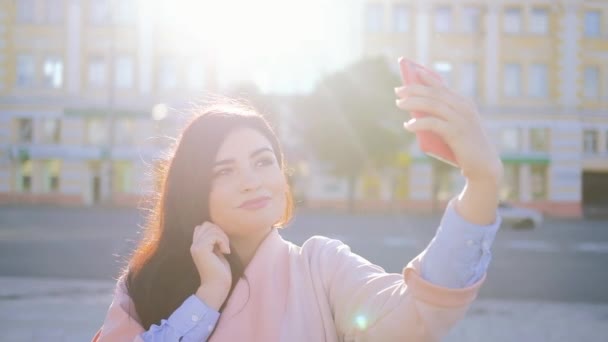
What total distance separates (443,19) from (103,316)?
31.4 metres

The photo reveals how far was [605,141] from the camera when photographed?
110 ft

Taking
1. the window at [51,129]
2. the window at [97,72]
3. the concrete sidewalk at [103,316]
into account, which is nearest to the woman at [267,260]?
the concrete sidewalk at [103,316]

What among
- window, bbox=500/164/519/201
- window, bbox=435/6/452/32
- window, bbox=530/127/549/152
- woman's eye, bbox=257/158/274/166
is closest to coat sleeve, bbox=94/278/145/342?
woman's eye, bbox=257/158/274/166

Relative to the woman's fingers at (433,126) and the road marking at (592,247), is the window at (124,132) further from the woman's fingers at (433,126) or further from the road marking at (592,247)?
the woman's fingers at (433,126)

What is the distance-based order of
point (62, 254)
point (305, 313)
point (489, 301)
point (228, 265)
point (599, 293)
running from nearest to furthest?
point (305, 313) → point (228, 265) → point (489, 301) → point (599, 293) → point (62, 254)

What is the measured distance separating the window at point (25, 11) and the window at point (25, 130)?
5.63m

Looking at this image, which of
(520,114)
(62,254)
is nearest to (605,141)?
(520,114)

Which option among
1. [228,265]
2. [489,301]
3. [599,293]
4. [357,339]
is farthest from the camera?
[599,293]

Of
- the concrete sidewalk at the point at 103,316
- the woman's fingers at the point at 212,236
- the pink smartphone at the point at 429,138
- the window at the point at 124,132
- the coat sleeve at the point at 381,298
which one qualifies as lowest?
the concrete sidewalk at the point at 103,316

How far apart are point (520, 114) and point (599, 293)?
88.4ft

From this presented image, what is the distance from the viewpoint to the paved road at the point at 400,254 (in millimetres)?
8664

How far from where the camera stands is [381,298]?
1.47 m

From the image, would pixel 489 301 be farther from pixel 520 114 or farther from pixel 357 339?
pixel 520 114

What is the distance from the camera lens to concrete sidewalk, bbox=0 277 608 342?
545 cm
